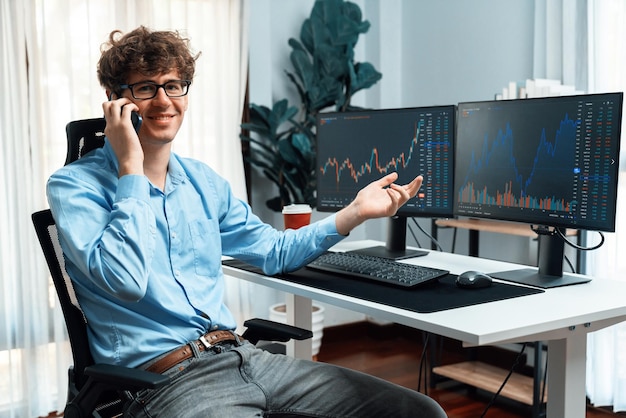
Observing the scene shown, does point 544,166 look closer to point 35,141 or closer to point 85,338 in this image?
point 85,338

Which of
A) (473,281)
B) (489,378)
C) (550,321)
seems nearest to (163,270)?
(473,281)

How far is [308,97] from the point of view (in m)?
3.71

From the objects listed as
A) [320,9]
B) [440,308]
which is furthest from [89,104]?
[440,308]

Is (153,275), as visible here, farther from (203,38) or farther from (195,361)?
(203,38)

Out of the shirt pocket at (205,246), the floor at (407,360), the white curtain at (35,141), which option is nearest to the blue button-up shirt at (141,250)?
the shirt pocket at (205,246)

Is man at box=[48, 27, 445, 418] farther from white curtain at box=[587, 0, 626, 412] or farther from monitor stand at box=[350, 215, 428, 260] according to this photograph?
white curtain at box=[587, 0, 626, 412]

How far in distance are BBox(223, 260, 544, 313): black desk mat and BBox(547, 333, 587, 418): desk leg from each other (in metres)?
0.17

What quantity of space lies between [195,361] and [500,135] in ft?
3.52

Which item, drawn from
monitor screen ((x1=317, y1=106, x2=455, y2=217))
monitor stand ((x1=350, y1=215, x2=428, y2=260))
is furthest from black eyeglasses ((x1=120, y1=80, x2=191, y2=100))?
monitor stand ((x1=350, y1=215, x2=428, y2=260))

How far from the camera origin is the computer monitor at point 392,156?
2.24 metres

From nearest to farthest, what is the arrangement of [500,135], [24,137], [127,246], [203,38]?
[127,246] → [500,135] → [24,137] → [203,38]

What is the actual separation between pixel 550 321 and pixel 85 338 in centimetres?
A: 102

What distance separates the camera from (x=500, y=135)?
6.74ft

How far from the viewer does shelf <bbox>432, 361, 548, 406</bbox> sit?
117 inches
